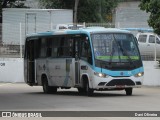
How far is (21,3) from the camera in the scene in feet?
196

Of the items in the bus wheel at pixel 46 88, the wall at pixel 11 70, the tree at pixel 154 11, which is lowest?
the wall at pixel 11 70

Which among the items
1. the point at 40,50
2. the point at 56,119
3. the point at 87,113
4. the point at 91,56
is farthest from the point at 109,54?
the point at 56,119

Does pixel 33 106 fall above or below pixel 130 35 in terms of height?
below

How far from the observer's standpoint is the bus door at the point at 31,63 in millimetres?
31312

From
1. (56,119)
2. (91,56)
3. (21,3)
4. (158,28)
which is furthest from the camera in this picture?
(21,3)

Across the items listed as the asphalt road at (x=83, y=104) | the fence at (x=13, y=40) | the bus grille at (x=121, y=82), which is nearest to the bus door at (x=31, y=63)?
the asphalt road at (x=83, y=104)

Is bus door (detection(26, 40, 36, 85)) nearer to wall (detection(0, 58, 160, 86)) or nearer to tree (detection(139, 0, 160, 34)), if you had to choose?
tree (detection(139, 0, 160, 34))

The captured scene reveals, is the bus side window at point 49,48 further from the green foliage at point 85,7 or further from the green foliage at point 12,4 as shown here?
the green foliage at point 85,7

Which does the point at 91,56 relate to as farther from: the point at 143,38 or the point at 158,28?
the point at 143,38

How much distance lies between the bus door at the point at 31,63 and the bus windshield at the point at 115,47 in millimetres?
5595

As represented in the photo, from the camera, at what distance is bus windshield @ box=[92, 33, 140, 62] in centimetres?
2642

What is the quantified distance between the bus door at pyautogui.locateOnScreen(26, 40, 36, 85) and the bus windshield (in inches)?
220

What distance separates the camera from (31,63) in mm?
31531

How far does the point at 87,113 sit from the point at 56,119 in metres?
1.80
